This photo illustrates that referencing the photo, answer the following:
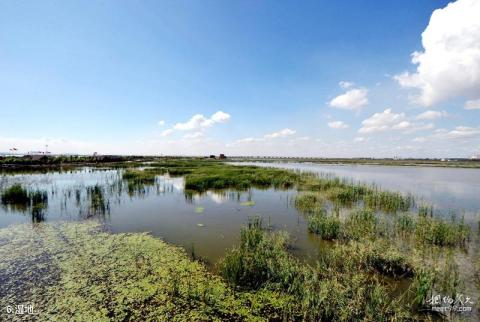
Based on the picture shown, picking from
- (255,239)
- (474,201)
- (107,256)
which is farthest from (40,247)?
(474,201)

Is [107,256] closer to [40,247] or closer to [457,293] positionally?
[40,247]

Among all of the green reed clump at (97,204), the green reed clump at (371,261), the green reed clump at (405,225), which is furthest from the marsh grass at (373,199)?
the green reed clump at (97,204)

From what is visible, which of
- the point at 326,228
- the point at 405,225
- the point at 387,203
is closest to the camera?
the point at 326,228

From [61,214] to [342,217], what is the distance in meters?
15.4

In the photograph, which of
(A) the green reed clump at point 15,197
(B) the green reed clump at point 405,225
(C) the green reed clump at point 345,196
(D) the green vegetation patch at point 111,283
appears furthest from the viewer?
(C) the green reed clump at point 345,196

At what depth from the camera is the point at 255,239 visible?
8.09 m

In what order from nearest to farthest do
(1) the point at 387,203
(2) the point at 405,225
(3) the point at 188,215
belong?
(2) the point at 405,225, (3) the point at 188,215, (1) the point at 387,203

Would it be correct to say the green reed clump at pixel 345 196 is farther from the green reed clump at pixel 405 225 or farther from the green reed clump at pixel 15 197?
the green reed clump at pixel 15 197

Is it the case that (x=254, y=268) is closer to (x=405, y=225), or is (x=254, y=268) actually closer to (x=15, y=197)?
(x=405, y=225)

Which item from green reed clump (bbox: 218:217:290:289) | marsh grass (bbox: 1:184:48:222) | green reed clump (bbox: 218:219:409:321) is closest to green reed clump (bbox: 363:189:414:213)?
green reed clump (bbox: 218:219:409:321)

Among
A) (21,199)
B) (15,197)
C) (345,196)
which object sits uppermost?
(15,197)

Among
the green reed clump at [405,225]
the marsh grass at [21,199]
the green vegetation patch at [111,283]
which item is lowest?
the green vegetation patch at [111,283]

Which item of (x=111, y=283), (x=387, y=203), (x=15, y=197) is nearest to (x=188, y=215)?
(x=111, y=283)

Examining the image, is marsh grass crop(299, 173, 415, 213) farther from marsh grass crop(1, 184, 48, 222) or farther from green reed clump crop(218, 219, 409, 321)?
marsh grass crop(1, 184, 48, 222)
